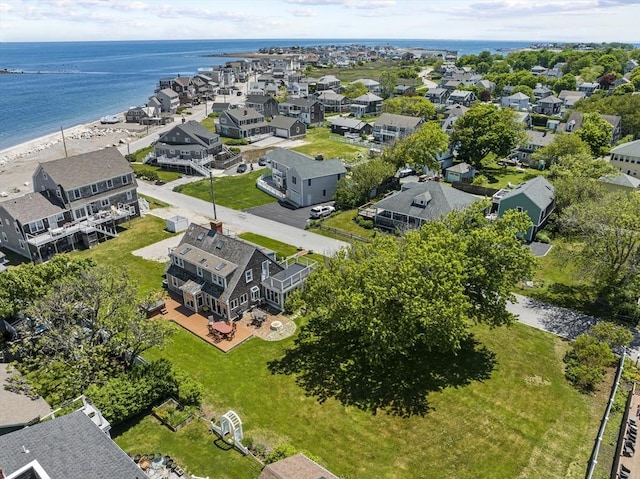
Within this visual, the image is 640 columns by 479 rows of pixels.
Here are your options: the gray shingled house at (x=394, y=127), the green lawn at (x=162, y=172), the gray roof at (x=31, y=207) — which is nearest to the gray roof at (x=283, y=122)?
the gray shingled house at (x=394, y=127)

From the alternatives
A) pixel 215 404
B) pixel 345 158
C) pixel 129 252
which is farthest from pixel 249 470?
pixel 345 158

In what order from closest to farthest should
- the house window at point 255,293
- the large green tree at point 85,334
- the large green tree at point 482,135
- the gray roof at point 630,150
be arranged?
the large green tree at point 85,334 → the house window at point 255,293 → the gray roof at point 630,150 → the large green tree at point 482,135

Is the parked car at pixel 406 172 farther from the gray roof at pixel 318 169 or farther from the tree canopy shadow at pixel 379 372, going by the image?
the tree canopy shadow at pixel 379 372

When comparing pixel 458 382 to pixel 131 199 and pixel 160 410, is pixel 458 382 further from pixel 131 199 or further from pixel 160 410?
pixel 131 199

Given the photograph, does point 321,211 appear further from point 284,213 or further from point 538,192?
point 538,192

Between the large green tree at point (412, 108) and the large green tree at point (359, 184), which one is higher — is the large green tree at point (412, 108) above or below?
above

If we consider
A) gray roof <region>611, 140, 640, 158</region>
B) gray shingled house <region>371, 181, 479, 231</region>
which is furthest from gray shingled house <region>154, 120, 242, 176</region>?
gray roof <region>611, 140, 640, 158</region>

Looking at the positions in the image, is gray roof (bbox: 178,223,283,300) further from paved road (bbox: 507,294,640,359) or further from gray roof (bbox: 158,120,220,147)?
gray roof (bbox: 158,120,220,147)
